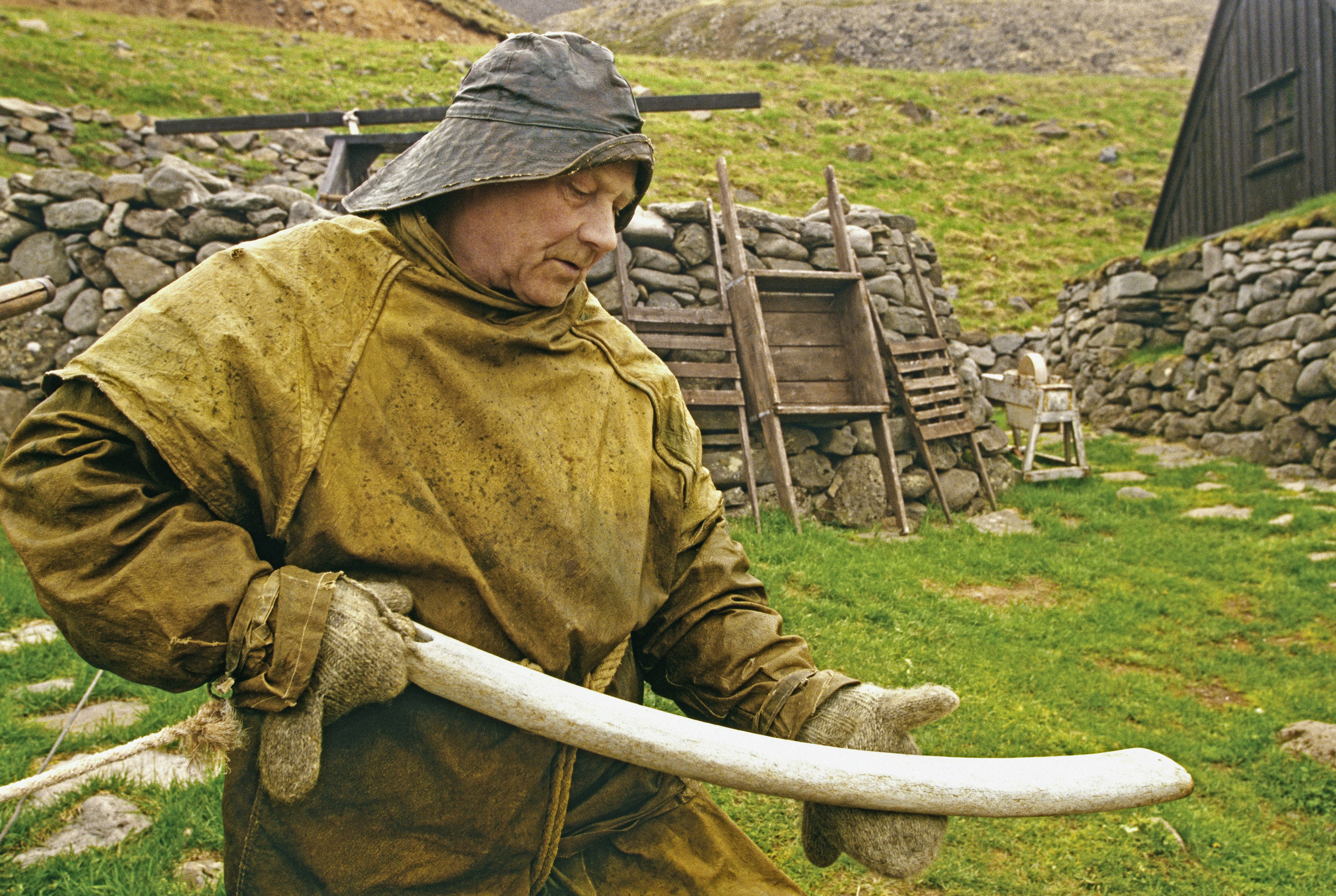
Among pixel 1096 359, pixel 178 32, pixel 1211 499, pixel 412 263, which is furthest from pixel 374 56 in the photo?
pixel 412 263

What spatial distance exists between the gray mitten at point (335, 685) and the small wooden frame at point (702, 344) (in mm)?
5687

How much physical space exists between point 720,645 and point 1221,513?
8378 millimetres

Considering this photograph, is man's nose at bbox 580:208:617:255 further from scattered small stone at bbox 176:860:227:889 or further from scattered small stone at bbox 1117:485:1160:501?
scattered small stone at bbox 1117:485:1160:501

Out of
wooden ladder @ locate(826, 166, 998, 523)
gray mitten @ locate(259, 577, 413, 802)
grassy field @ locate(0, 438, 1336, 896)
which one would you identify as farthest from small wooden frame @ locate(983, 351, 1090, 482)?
gray mitten @ locate(259, 577, 413, 802)

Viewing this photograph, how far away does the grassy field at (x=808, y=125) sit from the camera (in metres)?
14.2

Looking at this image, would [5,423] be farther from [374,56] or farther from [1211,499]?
[374,56]

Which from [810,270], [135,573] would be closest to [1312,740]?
[135,573]

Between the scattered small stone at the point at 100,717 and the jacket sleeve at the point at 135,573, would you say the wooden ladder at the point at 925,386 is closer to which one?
the scattered small stone at the point at 100,717

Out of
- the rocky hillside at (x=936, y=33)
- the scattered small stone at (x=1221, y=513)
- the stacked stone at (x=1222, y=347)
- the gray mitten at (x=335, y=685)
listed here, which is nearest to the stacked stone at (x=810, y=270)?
the scattered small stone at (x=1221, y=513)

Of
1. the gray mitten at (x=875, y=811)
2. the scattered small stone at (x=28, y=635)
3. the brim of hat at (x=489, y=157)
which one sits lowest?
the scattered small stone at (x=28, y=635)

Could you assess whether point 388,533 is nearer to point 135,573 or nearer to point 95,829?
point 135,573

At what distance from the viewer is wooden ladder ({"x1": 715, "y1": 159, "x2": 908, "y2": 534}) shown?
7137 millimetres

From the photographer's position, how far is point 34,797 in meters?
2.80

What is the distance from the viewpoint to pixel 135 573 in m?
1.11
